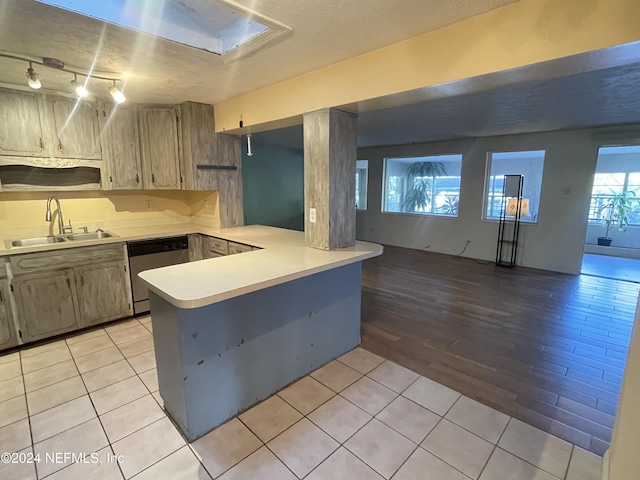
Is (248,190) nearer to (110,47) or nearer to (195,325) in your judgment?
(110,47)

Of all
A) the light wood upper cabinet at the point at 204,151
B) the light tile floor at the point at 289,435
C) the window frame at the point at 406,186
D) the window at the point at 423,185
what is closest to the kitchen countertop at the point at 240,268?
the light wood upper cabinet at the point at 204,151

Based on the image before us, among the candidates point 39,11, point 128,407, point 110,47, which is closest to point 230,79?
point 110,47

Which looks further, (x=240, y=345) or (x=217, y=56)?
(x=217, y=56)

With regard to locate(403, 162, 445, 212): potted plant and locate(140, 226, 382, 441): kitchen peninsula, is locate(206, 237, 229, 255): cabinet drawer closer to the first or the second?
locate(140, 226, 382, 441): kitchen peninsula

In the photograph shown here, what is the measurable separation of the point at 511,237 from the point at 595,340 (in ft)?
10.1

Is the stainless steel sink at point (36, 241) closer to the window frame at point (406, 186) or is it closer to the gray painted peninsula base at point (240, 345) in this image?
the gray painted peninsula base at point (240, 345)

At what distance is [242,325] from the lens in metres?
1.97

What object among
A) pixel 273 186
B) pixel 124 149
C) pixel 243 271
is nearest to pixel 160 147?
pixel 124 149

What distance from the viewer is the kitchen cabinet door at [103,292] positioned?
300 centimetres

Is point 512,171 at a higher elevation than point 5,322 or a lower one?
higher

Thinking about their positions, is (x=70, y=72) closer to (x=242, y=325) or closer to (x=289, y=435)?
(x=242, y=325)

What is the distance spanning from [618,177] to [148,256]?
9869mm

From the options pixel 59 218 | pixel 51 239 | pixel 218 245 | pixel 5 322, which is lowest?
pixel 5 322

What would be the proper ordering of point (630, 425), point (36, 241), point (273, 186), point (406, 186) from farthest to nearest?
point (406, 186)
point (273, 186)
point (36, 241)
point (630, 425)
